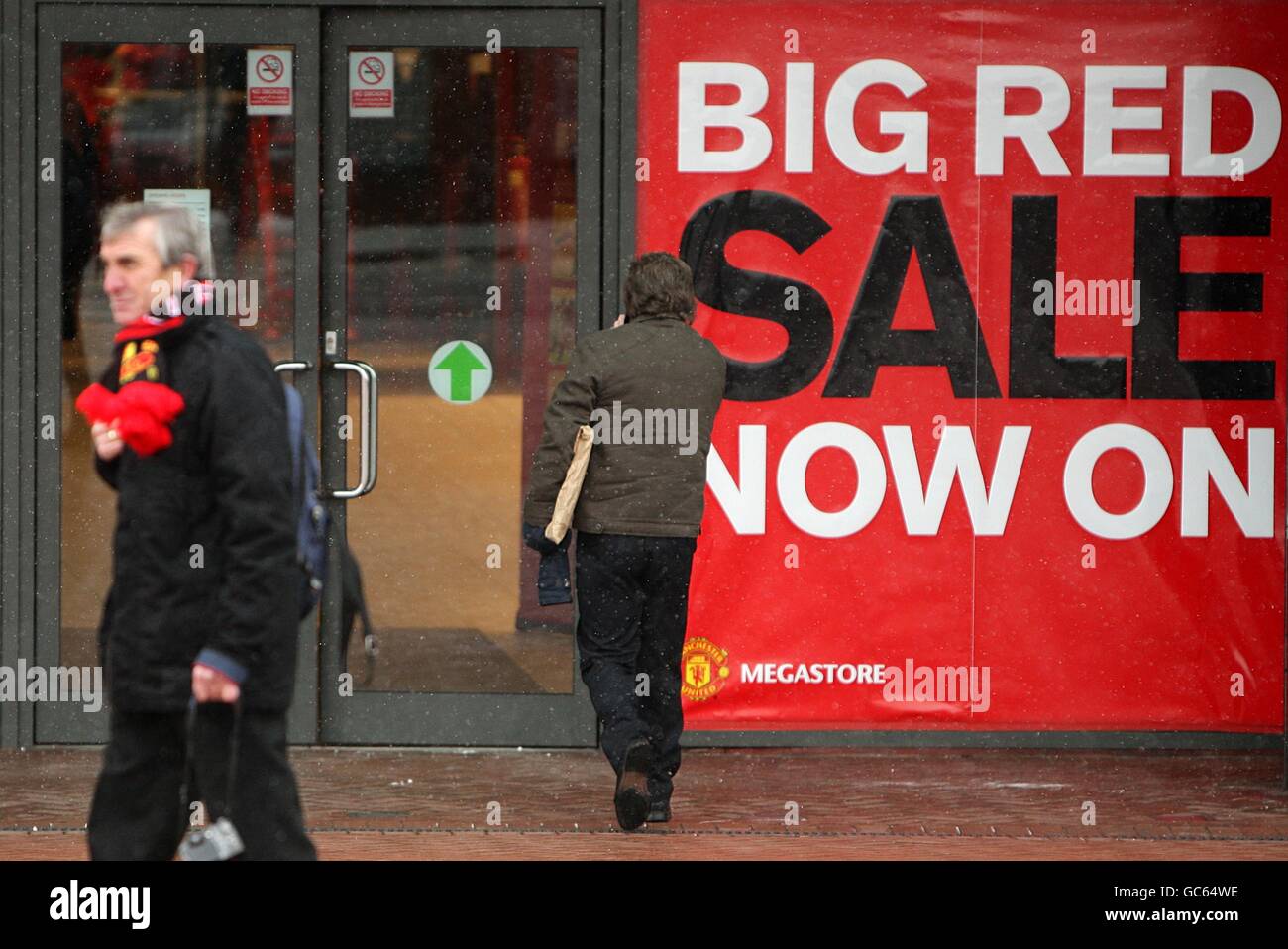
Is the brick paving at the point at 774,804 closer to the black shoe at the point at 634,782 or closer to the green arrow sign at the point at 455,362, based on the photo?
the black shoe at the point at 634,782

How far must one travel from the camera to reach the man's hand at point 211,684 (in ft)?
14.0

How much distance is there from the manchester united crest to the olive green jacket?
1640mm

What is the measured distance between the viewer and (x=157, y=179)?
8.12m

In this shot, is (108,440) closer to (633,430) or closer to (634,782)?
(633,430)

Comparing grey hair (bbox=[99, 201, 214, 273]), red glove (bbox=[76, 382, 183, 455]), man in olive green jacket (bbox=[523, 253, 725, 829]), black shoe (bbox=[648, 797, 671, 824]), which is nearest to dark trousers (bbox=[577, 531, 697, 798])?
man in olive green jacket (bbox=[523, 253, 725, 829])

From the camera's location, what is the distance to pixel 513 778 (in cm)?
765

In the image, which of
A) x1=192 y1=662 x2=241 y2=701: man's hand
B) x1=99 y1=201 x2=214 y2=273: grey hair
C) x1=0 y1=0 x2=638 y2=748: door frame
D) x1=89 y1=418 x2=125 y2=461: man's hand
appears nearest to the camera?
x1=192 y1=662 x2=241 y2=701: man's hand

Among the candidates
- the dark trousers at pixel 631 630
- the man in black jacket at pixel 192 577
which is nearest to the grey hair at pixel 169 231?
the man in black jacket at pixel 192 577

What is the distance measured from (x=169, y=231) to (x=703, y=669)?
13.7ft

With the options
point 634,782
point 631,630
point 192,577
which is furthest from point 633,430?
point 192,577

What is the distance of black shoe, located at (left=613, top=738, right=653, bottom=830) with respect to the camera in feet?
21.4

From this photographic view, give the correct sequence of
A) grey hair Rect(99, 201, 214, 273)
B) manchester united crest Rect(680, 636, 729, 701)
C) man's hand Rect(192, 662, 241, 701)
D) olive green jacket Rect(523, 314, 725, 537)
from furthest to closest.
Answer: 1. manchester united crest Rect(680, 636, 729, 701)
2. olive green jacket Rect(523, 314, 725, 537)
3. grey hair Rect(99, 201, 214, 273)
4. man's hand Rect(192, 662, 241, 701)

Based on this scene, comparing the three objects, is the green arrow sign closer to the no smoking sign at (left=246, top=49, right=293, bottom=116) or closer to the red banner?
the red banner

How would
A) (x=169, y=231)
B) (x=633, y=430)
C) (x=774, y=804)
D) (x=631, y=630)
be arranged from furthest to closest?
(x=774, y=804)
(x=631, y=630)
(x=633, y=430)
(x=169, y=231)
